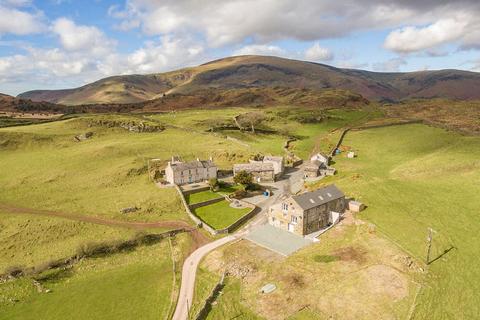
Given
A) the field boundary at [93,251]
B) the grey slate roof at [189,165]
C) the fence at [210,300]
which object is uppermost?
the grey slate roof at [189,165]

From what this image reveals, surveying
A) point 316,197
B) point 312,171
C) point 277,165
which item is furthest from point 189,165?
point 316,197

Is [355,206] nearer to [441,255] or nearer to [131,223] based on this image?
[441,255]

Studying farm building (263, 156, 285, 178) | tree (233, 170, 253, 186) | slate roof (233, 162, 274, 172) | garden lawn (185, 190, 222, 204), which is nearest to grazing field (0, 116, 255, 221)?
garden lawn (185, 190, 222, 204)

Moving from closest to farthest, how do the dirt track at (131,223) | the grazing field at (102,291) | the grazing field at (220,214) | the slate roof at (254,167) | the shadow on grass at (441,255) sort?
the grazing field at (102,291) → the shadow on grass at (441,255) → the dirt track at (131,223) → the grazing field at (220,214) → the slate roof at (254,167)

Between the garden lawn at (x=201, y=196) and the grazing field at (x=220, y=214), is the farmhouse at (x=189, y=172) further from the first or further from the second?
the grazing field at (x=220, y=214)

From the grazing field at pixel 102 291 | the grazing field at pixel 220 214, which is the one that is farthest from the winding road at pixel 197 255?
the grazing field at pixel 220 214

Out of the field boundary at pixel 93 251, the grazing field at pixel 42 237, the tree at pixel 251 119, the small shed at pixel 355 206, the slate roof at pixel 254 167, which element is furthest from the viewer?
the tree at pixel 251 119

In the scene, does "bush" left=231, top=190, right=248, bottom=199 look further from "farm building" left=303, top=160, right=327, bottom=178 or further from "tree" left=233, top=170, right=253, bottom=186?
"farm building" left=303, top=160, right=327, bottom=178
